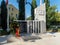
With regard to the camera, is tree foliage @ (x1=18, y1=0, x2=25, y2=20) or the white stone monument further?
tree foliage @ (x1=18, y1=0, x2=25, y2=20)

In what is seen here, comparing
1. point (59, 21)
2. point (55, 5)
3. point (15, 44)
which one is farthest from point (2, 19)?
point (15, 44)

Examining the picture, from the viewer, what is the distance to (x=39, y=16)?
29.1 metres

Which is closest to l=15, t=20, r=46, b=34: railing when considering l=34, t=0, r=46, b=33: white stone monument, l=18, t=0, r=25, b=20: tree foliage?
l=34, t=0, r=46, b=33: white stone monument

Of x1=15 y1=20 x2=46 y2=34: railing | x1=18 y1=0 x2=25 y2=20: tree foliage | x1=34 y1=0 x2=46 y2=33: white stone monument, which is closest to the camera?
x1=34 y1=0 x2=46 y2=33: white stone monument

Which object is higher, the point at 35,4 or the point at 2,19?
the point at 35,4

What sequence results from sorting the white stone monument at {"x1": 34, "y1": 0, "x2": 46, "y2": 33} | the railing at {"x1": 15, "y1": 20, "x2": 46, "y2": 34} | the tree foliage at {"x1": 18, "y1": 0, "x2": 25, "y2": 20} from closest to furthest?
the white stone monument at {"x1": 34, "y1": 0, "x2": 46, "y2": 33} < the railing at {"x1": 15, "y1": 20, "x2": 46, "y2": 34} < the tree foliage at {"x1": 18, "y1": 0, "x2": 25, "y2": 20}

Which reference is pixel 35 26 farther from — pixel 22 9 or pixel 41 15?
pixel 22 9

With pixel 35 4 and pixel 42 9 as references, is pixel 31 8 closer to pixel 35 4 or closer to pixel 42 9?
pixel 35 4

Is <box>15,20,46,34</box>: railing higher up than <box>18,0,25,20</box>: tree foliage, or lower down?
lower down

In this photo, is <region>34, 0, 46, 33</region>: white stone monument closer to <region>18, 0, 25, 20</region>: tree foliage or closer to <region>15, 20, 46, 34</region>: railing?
<region>15, 20, 46, 34</region>: railing

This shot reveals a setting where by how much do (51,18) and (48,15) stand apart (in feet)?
2.77

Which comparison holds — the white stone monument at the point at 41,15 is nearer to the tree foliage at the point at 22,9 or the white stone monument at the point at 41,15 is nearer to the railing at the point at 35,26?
the railing at the point at 35,26

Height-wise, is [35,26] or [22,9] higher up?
[22,9]

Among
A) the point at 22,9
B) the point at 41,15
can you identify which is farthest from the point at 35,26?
the point at 22,9
